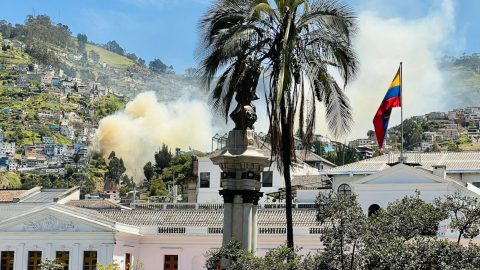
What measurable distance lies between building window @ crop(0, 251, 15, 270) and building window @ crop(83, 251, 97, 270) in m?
4.32

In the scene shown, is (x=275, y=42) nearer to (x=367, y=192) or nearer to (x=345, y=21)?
(x=345, y=21)

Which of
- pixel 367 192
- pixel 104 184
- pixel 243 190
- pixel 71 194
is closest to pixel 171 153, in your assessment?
pixel 104 184

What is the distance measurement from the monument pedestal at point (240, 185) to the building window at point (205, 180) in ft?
132

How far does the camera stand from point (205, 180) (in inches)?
2650

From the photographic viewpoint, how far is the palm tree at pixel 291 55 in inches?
1032

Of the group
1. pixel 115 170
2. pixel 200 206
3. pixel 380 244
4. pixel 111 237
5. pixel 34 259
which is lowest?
pixel 34 259

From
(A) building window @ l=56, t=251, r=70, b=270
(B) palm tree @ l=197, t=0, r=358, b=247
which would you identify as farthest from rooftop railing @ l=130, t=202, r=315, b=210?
(B) palm tree @ l=197, t=0, r=358, b=247

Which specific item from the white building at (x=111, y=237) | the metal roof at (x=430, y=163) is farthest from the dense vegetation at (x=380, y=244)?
the metal roof at (x=430, y=163)

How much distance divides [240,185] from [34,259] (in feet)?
84.5

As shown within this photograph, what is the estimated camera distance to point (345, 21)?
86.8 ft

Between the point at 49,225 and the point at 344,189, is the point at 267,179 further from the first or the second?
the point at 49,225

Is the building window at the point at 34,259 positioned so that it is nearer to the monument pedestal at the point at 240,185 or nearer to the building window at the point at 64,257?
the building window at the point at 64,257

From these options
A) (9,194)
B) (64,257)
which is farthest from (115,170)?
(64,257)

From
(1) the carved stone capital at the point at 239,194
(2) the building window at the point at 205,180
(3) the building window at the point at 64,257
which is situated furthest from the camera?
(2) the building window at the point at 205,180
